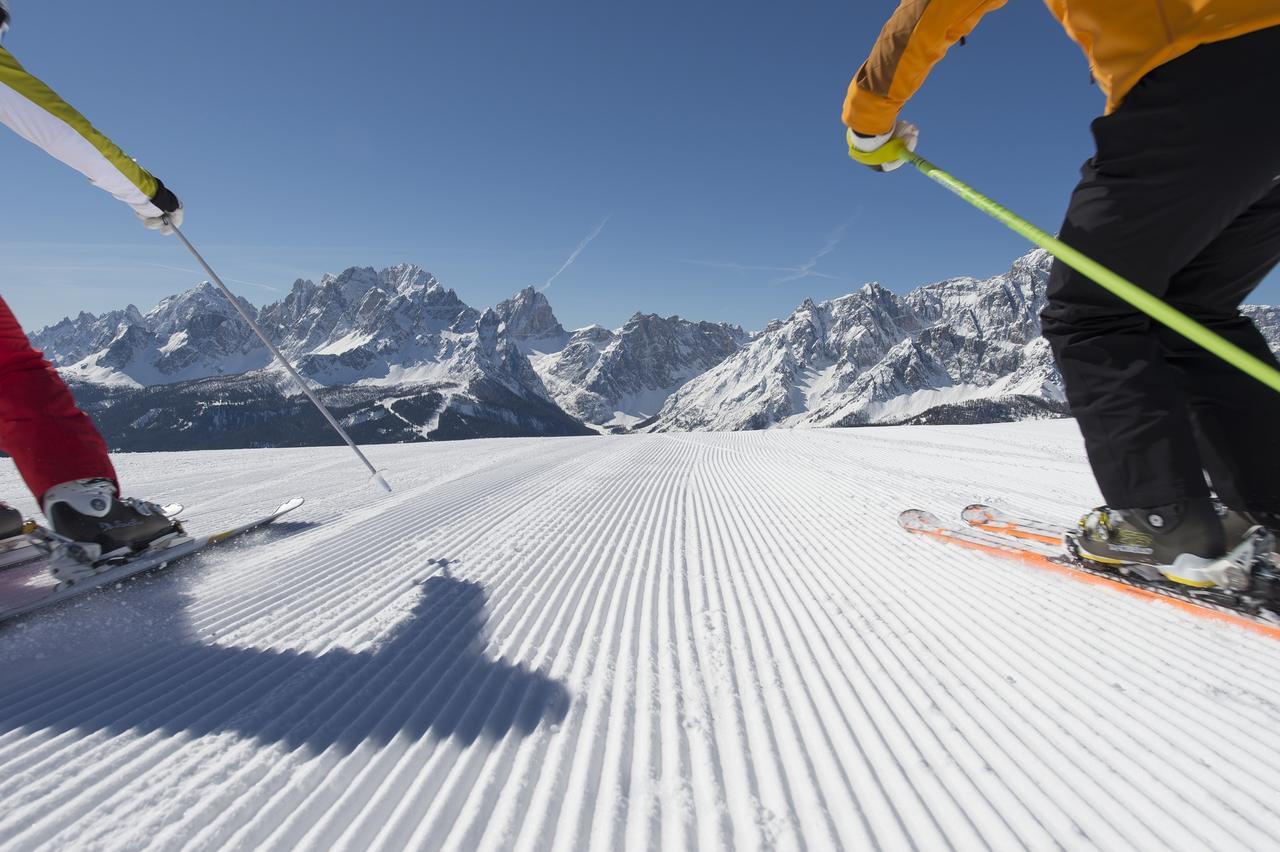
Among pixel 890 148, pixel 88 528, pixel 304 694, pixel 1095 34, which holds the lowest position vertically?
pixel 304 694

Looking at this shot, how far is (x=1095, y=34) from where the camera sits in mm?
1856

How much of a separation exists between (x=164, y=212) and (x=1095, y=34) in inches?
219

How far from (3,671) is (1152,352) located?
4337 mm

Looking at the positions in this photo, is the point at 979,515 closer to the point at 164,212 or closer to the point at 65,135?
the point at 65,135

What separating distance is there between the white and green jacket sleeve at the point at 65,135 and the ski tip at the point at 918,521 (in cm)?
532

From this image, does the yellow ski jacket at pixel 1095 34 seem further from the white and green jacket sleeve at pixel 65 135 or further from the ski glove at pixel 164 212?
the ski glove at pixel 164 212

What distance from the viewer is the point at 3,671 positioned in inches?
82.3

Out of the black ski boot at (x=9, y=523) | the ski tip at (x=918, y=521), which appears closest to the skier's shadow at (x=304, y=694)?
the black ski boot at (x=9, y=523)

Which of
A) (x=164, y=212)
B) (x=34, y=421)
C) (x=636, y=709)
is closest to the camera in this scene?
(x=636, y=709)

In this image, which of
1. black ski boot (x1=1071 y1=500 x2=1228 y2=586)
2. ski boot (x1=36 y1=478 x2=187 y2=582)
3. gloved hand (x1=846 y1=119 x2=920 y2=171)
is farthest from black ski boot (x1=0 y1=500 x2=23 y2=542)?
black ski boot (x1=1071 y1=500 x2=1228 y2=586)

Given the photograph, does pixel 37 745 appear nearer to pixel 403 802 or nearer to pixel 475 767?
pixel 403 802

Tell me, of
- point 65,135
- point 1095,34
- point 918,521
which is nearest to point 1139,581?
point 918,521

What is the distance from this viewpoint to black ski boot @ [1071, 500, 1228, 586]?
2.05 meters

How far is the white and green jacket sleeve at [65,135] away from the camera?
2750 mm
